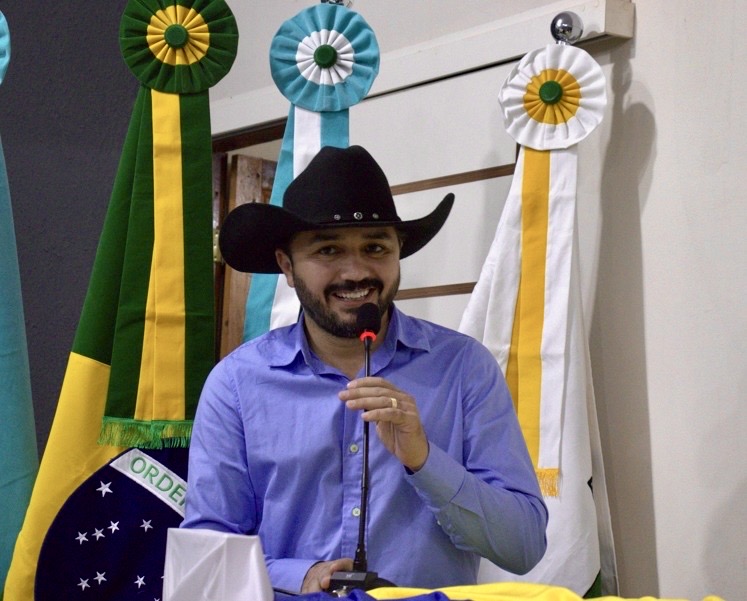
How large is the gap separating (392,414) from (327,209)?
18.8 inches

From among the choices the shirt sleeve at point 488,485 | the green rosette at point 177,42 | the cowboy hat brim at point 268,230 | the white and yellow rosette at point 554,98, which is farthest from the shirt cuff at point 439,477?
the green rosette at point 177,42

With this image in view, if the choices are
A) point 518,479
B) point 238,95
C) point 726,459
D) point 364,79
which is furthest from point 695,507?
point 238,95

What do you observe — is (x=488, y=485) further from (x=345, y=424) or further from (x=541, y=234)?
(x=541, y=234)

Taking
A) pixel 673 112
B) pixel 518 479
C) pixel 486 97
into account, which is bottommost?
pixel 518 479

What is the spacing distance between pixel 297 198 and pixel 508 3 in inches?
43.7

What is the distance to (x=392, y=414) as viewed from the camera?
1.48 metres

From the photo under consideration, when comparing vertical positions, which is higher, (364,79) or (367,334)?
(364,79)

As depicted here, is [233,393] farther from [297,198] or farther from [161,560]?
[161,560]

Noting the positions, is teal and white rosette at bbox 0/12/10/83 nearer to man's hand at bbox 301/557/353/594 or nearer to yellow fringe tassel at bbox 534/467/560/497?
man's hand at bbox 301/557/353/594

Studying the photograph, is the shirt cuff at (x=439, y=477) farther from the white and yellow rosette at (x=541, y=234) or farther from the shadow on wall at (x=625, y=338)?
the shadow on wall at (x=625, y=338)

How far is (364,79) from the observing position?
234cm

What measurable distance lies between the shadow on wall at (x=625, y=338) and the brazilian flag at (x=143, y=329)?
35.9 inches

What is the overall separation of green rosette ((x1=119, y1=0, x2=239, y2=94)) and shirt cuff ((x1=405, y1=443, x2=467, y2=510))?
3.65 feet

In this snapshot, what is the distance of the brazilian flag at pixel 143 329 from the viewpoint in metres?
2.16
